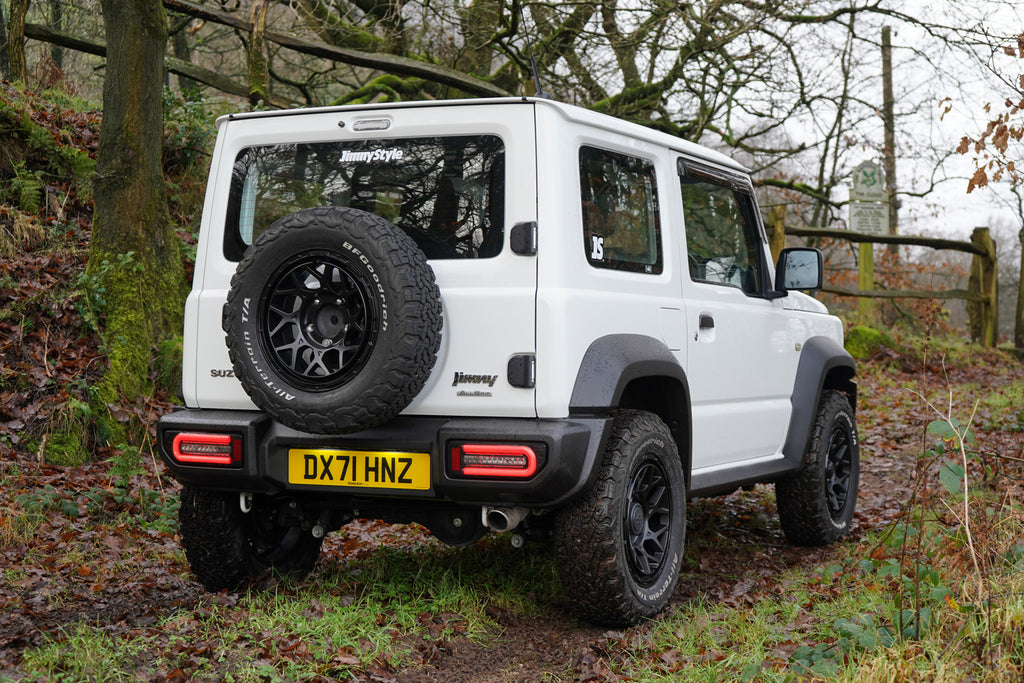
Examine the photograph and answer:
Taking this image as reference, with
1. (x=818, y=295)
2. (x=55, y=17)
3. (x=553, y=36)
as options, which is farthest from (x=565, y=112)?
(x=818, y=295)

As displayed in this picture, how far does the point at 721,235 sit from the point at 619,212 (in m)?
1.04

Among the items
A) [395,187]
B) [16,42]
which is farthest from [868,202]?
[395,187]

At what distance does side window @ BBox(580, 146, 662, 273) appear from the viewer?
4.01 metres

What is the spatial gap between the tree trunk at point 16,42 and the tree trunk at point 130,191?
13.6ft

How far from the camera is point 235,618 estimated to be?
3947 mm

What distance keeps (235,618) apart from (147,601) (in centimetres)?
60

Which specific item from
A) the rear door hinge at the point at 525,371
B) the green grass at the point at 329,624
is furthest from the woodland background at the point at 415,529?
the rear door hinge at the point at 525,371

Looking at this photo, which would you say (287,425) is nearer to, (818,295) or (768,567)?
(768,567)

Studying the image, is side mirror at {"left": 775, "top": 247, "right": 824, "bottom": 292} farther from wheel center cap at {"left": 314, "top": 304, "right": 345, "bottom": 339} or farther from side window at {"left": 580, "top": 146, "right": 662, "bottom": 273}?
wheel center cap at {"left": 314, "top": 304, "right": 345, "bottom": 339}

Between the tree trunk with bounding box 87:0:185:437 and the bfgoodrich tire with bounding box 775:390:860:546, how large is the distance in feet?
14.4

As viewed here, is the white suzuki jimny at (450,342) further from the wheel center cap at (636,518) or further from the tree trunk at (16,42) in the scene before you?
the tree trunk at (16,42)

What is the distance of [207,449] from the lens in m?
3.99

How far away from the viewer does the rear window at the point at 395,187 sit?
3.85m

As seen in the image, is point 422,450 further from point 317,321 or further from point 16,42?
point 16,42
